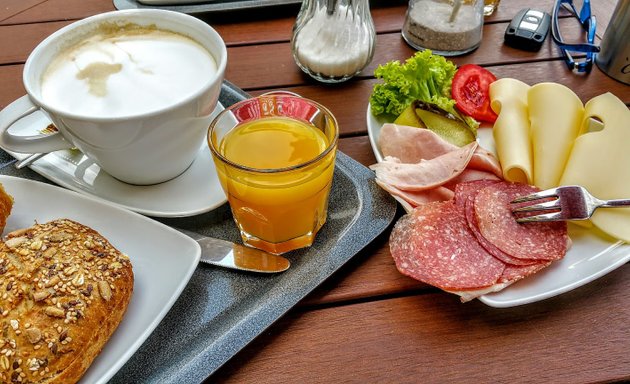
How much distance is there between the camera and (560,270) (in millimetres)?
993

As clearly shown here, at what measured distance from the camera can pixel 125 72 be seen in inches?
43.6

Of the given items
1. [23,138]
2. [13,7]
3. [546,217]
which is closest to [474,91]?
[546,217]

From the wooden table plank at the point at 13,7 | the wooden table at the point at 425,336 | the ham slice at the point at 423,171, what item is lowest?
the wooden table at the point at 425,336

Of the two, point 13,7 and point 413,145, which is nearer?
point 413,145

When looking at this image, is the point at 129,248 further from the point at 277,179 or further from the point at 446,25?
the point at 446,25

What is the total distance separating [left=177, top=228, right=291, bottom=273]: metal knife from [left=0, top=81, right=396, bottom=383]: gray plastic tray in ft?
0.05

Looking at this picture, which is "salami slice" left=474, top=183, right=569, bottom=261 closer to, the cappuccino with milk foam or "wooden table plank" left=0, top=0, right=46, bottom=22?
the cappuccino with milk foam

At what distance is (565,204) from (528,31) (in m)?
0.86

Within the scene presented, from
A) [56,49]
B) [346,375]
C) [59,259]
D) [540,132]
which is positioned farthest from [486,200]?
[56,49]

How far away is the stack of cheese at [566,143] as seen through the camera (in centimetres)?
110

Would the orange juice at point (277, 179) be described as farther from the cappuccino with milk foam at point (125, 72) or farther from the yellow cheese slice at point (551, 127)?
the yellow cheese slice at point (551, 127)

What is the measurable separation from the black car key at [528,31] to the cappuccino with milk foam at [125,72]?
40.2 inches

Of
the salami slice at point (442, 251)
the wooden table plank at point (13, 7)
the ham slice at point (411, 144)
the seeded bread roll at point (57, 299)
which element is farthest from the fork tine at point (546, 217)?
the wooden table plank at point (13, 7)

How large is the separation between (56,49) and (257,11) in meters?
0.81
